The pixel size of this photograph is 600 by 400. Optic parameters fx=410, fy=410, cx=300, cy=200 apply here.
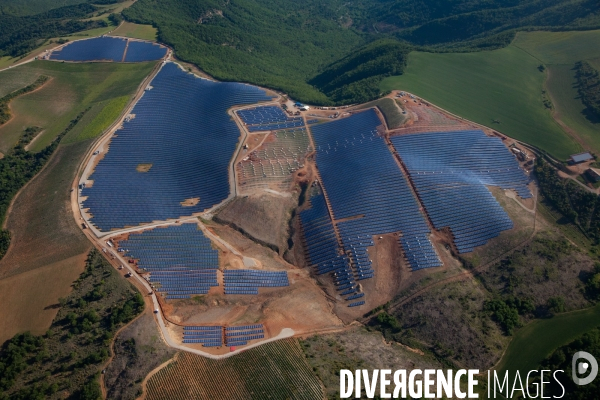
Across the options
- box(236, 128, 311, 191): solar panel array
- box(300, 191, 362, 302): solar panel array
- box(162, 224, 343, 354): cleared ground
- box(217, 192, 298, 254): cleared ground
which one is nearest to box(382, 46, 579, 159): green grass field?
box(236, 128, 311, 191): solar panel array

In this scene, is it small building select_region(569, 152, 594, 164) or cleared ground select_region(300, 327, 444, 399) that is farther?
small building select_region(569, 152, 594, 164)

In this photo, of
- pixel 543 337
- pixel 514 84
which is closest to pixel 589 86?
pixel 514 84

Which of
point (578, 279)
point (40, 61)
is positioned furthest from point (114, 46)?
point (578, 279)

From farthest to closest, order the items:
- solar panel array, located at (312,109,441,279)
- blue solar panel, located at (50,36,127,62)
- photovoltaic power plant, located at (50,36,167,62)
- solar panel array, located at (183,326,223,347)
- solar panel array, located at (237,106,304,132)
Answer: blue solar panel, located at (50,36,127,62) < photovoltaic power plant, located at (50,36,167,62) < solar panel array, located at (237,106,304,132) < solar panel array, located at (312,109,441,279) < solar panel array, located at (183,326,223,347)

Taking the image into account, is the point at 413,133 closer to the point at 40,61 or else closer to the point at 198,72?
the point at 198,72

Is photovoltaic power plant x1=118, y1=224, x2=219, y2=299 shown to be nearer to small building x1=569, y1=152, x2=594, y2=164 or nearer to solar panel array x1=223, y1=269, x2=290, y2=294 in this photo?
solar panel array x1=223, y1=269, x2=290, y2=294

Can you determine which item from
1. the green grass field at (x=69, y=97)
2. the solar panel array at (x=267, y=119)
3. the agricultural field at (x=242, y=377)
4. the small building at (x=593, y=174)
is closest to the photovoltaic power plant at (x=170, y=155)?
the solar panel array at (x=267, y=119)

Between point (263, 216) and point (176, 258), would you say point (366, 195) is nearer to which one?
point (263, 216)
